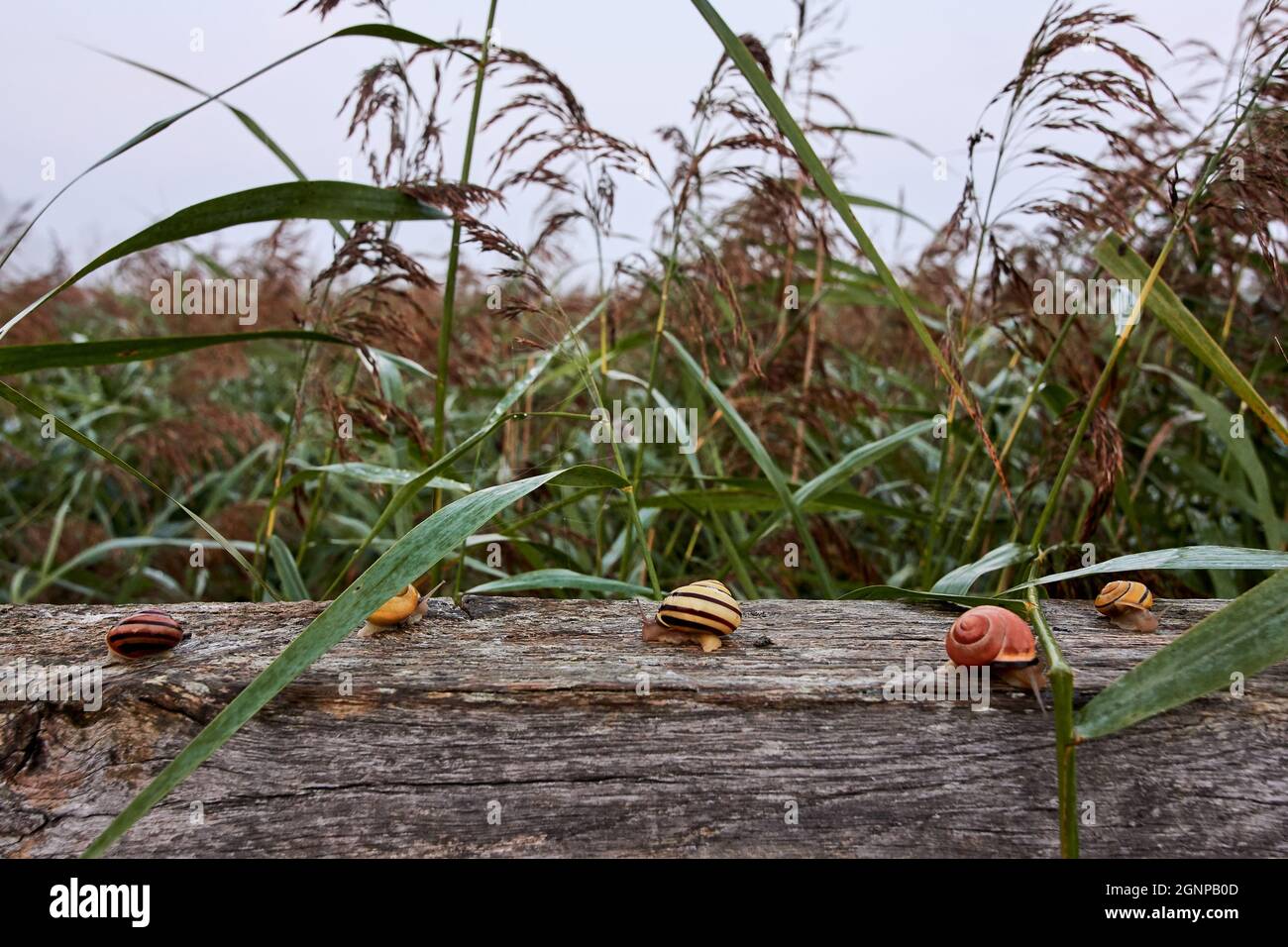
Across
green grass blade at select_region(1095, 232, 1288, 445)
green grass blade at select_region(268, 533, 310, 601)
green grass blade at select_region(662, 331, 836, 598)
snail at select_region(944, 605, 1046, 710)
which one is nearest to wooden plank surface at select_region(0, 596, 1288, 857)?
snail at select_region(944, 605, 1046, 710)

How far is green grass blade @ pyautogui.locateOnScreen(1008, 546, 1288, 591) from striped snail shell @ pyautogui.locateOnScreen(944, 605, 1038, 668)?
93 mm

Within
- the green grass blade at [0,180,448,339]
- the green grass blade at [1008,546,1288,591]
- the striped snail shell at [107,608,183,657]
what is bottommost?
the striped snail shell at [107,608,183,657]

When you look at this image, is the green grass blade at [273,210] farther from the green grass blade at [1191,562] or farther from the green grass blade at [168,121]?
the green grass blade at [1191,562]

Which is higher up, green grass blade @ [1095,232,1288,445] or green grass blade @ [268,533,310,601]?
green grass blade @ [1095,232,1288,445]

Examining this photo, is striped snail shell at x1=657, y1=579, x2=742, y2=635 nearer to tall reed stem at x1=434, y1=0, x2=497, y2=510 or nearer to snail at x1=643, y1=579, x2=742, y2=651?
snail at x1=643, y1=579, x2=742, y2=651

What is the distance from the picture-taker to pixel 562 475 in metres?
1.10

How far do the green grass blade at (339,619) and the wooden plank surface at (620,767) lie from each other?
0.11 m

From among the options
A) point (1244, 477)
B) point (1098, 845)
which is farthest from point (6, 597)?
point (1244, 477)

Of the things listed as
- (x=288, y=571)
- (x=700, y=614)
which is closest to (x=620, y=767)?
(x=700, y=614)

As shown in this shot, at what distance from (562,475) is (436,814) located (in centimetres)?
38

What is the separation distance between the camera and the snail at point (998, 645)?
0.99 m

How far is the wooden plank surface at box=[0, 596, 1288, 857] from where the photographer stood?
93cm

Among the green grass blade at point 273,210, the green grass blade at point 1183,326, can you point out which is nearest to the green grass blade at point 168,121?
the green grass blade at point 273,210

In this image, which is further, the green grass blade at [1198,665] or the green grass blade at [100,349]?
the green grass blade at [100,349]
